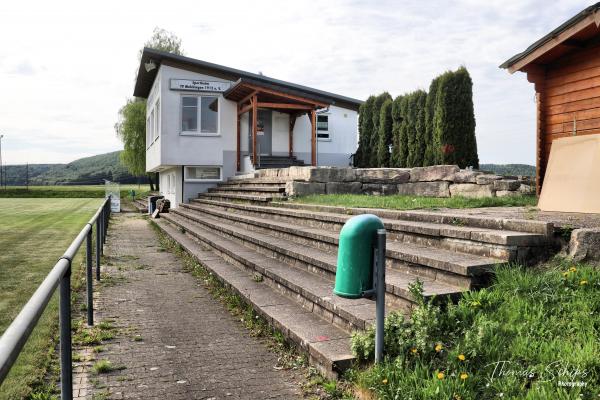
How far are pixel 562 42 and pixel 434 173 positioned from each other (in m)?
3.94

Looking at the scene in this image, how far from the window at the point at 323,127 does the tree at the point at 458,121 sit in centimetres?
873

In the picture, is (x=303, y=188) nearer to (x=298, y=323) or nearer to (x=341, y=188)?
(x=341, y=188)

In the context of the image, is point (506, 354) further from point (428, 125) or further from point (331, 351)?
point (428, 125)

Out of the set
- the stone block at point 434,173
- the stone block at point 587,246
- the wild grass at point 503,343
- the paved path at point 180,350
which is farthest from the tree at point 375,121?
the wild grass at point 503,343

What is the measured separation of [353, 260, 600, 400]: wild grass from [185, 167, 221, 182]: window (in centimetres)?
1775

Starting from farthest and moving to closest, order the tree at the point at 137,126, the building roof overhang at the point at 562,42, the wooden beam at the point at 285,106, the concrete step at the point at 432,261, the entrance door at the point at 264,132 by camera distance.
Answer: the tree at the point at 137,126
the entrance door at the point at 264,132
the wooden beam at the point at 285,106
the building roof overhang at the point at 562,42
the concrete step at the point at 432,261

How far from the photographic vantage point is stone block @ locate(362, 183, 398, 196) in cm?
1223

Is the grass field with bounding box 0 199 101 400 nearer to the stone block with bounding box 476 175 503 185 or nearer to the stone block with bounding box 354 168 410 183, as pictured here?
the stone block with bounding box 354 168 410 183

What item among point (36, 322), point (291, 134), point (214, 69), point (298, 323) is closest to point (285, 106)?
point (291, 134)

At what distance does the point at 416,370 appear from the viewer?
3020mm

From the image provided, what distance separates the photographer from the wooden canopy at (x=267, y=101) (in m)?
18.3

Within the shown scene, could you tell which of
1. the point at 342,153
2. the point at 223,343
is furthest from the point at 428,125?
the point at 223,343

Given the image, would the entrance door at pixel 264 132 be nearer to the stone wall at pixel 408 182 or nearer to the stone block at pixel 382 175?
the stone wall at pixel 408 182

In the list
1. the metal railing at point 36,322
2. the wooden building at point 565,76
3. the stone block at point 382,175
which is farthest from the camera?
the stone block at point 382,175
